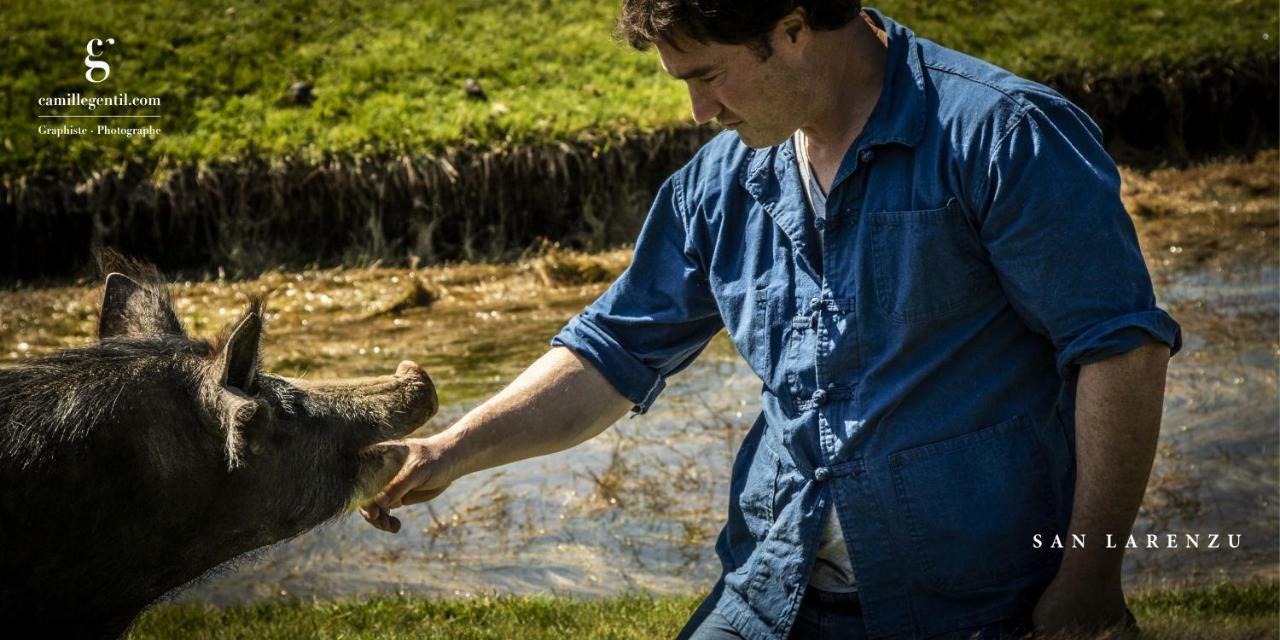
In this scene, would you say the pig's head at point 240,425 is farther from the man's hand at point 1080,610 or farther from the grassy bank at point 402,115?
the grassy bank at point 402,115

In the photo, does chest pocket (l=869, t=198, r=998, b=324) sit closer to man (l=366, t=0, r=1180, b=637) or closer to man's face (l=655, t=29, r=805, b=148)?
man (l=366, t=0, r=1180, b=637)

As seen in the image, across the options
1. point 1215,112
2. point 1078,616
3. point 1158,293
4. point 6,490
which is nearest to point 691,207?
point 1078,616

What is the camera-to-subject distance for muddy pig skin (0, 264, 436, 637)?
3.40m

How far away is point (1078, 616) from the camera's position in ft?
10.8

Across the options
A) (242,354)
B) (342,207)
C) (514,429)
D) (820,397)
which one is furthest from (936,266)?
(342,207)

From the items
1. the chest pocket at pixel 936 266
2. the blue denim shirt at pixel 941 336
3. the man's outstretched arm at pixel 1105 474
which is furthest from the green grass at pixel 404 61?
the man's outstretched arm at pixel 1105 474

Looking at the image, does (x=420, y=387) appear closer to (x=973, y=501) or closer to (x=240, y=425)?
(x=240, y=425)

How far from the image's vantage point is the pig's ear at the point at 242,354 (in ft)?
11.4

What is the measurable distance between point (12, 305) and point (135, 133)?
1921 mm

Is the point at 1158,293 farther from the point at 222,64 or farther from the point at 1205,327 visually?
the point at 222,64

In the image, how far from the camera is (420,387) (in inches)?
161

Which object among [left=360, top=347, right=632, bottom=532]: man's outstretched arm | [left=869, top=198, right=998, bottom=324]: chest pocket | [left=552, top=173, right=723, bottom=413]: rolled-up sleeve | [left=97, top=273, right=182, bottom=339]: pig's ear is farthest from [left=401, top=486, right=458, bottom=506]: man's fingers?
[left=869, top=198, right=998, bottom=324]: chest pocket

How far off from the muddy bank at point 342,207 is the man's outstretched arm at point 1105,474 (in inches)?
377

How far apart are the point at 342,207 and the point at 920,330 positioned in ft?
32.1
